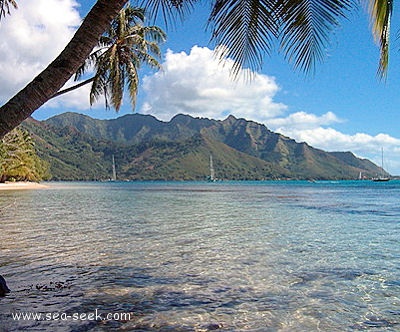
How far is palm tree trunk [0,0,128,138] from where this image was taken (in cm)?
376

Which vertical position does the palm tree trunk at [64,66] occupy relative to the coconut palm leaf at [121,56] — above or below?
below

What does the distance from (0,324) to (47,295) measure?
142cm

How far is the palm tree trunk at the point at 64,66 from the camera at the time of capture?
376cm

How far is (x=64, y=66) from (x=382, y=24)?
3241mm

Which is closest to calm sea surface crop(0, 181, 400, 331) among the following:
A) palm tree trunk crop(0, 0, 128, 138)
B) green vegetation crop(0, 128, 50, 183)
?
palm tree trunk crop(0, 0, 128, 138)

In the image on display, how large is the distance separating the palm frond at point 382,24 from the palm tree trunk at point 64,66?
2.55 meters

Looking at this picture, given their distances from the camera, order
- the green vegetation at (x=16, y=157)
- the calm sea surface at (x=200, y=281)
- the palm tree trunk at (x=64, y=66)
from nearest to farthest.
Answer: the palm tree trunk at (x=64, y=66)
the calm sea surface at (x=200, y=281)
the green vegetation at (x=16, y=157)

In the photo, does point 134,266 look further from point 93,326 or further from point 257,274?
point 93,326

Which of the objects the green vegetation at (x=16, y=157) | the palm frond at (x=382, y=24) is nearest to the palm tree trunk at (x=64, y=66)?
the palm frond at (x=382, y=24)

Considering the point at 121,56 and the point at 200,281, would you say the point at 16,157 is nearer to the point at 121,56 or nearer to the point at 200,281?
the point at 121,56

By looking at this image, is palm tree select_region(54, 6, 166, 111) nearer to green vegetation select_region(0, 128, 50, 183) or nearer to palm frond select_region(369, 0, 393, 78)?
palm frond select_region(369, 0, 393, 78)

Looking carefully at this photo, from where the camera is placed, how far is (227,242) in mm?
13195

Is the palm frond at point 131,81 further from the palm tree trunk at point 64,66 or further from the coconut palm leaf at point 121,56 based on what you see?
the palm tree trunk at point 64,66

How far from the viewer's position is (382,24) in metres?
4.01
